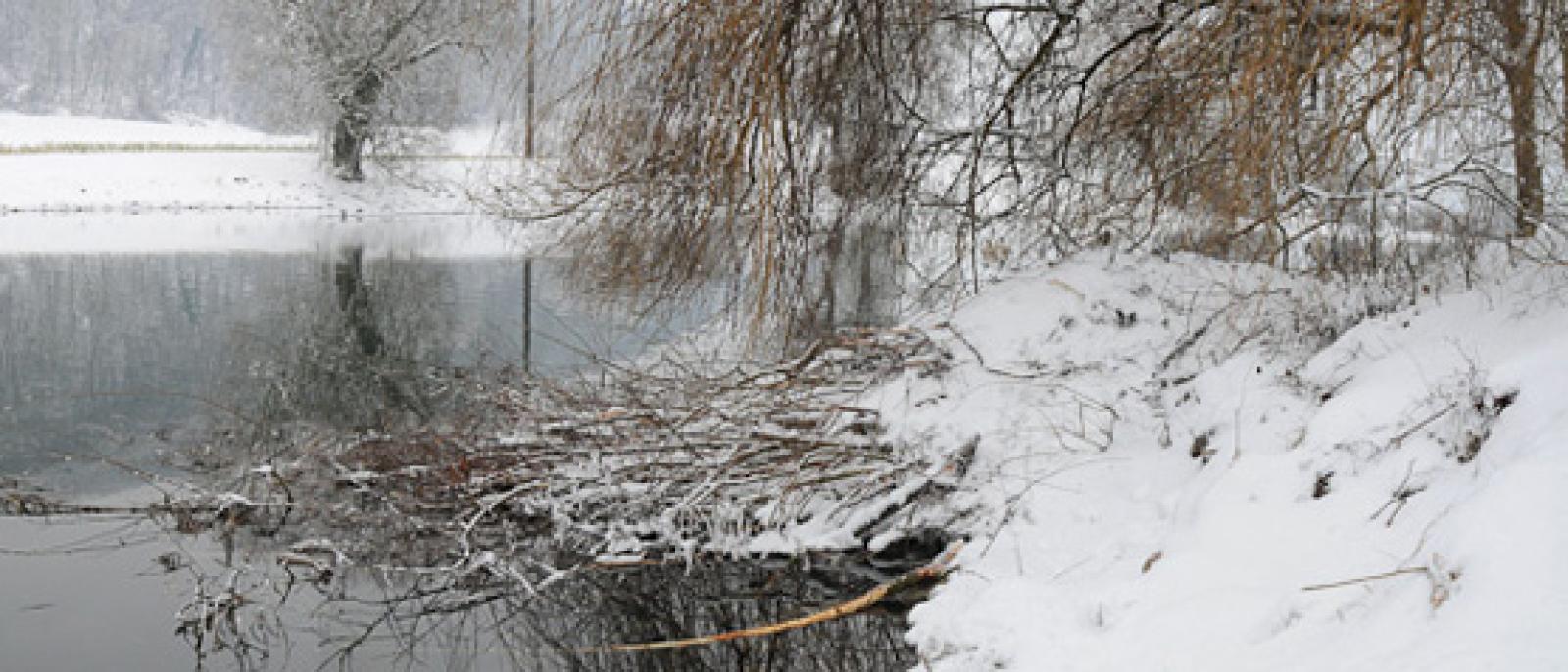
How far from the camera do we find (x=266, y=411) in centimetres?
894

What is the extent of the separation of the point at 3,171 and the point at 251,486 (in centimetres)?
2640

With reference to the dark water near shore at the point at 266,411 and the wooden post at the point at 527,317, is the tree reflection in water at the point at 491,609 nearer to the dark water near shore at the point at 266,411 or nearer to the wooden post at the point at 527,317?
the dark water near shore at the point at 266,411

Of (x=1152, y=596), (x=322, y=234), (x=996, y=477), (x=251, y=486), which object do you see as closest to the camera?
(x=1152, y=596)

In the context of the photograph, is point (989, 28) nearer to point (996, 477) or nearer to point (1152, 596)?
point (996, 477)

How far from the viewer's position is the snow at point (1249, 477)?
315cm

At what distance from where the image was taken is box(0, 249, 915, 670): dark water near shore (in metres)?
4.86

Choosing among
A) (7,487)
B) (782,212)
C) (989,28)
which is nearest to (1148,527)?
(782,212)

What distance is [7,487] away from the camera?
6762 millimetres

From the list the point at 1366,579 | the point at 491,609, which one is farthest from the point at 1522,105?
the point at 491,609

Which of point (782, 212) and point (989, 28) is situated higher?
point (989, 28)

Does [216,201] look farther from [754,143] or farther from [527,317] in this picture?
[754,143]

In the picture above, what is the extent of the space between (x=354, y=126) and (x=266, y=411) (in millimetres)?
22896

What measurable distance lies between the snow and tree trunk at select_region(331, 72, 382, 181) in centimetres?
2440

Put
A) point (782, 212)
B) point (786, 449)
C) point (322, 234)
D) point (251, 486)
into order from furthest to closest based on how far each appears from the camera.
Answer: point (322, 234) → point (251, 486) → point (786, 449) → point (782, 212)
